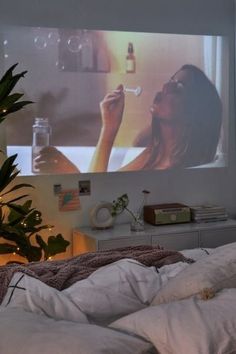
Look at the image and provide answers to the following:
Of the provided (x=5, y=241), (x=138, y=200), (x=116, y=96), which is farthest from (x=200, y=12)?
(x=5, y=241)

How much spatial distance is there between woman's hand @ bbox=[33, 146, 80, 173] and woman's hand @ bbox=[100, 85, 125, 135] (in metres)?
0.39

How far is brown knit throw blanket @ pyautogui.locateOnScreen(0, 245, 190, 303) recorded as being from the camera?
2.27 meters

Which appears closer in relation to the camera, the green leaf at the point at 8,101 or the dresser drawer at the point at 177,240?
the green leaf at the point at 8,101

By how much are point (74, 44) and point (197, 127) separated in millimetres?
1168

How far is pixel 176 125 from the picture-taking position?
14.3 ft

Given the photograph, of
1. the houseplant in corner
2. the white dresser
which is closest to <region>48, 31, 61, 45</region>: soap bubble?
the houseplant in corner

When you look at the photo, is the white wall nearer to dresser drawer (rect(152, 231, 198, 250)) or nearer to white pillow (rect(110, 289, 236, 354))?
dresser drawer (rect(152, 231, 198, 250))

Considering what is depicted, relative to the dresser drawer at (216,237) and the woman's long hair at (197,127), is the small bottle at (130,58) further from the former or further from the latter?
the dresser drawer at (216,237)

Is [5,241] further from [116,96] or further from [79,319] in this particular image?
[79,319]

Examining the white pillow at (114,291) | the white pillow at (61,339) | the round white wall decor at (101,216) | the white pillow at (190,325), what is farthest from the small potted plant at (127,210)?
the white pillow at (61,339)

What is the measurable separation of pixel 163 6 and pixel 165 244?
1.76 meters

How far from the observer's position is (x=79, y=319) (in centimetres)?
199

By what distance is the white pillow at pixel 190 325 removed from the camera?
1.56m

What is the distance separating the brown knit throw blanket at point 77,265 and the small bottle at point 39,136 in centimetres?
134
